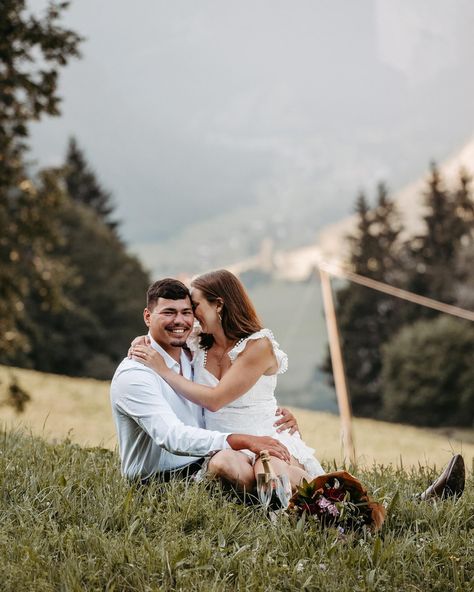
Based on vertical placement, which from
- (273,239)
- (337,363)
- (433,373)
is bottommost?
(337,363)

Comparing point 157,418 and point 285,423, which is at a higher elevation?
point 285,423

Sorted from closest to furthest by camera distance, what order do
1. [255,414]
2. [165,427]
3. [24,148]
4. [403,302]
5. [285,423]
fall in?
[165,427] < [255,414] < [285,423] < [24,148] < [403,302]

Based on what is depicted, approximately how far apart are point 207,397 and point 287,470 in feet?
1.85

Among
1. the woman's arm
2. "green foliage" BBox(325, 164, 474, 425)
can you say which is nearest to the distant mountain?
"green foliage" BBox(325, 164, 474, 425)

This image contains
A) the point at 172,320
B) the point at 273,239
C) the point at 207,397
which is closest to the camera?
the point at 207,397

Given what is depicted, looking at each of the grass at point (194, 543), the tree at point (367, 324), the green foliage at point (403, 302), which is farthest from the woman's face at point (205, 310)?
the tree at point (367, 324)

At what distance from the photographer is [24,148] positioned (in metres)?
15.3

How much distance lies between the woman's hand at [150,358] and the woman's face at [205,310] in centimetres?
38

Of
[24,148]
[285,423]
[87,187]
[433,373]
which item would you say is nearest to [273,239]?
[87,187]

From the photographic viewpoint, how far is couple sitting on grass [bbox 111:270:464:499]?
405 cm

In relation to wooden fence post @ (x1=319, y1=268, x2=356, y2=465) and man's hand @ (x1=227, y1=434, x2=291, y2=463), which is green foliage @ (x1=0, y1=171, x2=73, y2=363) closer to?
wooden fence post @ (x1=319, y1=268, x2=356, y2=465)

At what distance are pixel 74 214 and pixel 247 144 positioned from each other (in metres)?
100.0

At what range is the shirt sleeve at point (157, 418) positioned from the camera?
3994mm

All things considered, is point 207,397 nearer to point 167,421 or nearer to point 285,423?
point 167,421
